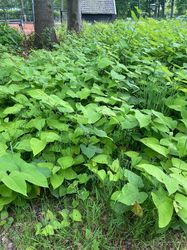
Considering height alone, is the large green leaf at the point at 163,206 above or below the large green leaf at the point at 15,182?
below

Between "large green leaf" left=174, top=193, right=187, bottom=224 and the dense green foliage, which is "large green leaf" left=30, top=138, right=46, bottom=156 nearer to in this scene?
the dense green foliage

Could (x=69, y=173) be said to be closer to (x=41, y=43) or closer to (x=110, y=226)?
(x=110, y=226)

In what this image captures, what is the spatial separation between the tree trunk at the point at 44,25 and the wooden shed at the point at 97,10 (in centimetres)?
2312

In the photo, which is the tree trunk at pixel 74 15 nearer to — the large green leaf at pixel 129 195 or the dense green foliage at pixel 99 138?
the dense green foliage at pixel 99 138

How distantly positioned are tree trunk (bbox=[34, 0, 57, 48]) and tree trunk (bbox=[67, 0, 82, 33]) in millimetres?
1653

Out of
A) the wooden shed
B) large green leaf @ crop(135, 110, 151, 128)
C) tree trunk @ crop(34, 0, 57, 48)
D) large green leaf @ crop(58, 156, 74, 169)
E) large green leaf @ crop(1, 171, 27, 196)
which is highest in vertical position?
the wooden shed

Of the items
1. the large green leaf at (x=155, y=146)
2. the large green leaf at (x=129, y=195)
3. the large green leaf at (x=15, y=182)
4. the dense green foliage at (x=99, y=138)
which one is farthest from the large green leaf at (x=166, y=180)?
the large green leaf at (x=15, y=182)

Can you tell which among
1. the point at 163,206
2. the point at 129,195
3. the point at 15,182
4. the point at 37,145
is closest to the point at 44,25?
the point at 37,145

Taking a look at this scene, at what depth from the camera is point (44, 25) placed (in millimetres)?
6699

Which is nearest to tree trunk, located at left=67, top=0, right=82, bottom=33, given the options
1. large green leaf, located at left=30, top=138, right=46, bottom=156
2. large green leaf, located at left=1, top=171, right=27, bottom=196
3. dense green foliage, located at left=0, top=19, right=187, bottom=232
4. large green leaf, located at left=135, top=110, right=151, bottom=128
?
dense green foliage, located at left=0, top=19, right=187, bottom=232

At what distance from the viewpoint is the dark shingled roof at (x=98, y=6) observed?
28.5 m

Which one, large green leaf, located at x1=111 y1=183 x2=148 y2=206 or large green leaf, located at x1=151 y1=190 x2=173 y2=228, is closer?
large green leaf, located at x1=151 y1=190 x2=173 y2=228

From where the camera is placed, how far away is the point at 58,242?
136cm

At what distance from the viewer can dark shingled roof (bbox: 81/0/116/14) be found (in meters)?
28.5
